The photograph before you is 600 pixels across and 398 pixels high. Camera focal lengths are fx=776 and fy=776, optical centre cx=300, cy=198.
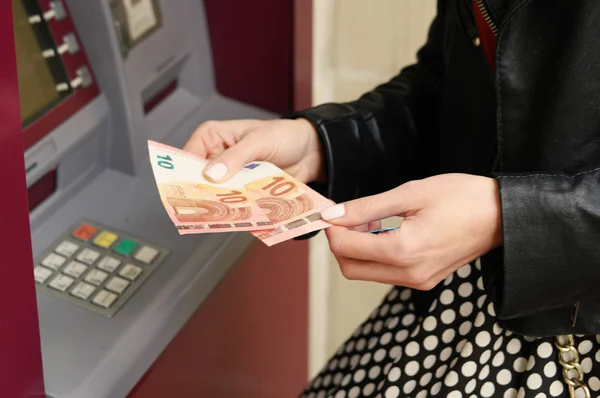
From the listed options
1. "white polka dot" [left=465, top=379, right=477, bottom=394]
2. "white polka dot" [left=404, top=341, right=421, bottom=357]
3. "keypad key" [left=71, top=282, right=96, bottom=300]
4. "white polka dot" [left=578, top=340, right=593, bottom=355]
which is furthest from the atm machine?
"white polka dot" [left=578, top=340, right=593, bottom=355]

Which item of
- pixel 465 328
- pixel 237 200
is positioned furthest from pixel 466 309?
pixel 237 200

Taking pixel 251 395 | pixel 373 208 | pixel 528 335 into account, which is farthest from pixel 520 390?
pixel 251 395

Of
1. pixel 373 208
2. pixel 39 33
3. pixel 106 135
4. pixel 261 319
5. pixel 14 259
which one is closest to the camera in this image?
pixel 14 259

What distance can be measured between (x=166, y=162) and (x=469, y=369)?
499mm

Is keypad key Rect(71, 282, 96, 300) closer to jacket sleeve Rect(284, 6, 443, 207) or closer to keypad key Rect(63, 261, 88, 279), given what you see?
keypad key Rect(63, 261, 88, 279)

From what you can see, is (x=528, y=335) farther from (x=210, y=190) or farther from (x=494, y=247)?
(x=210, y=190)

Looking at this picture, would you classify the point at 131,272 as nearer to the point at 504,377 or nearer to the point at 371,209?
the point at 371,209

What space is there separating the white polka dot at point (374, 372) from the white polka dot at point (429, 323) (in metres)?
0.13

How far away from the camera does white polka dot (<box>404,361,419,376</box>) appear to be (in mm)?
1152

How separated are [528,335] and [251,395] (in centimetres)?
82

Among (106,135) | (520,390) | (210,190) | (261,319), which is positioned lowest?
(261,319)

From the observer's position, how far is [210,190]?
103 centimetres

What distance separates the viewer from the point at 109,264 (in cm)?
120

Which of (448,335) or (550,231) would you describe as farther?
(448,335)
